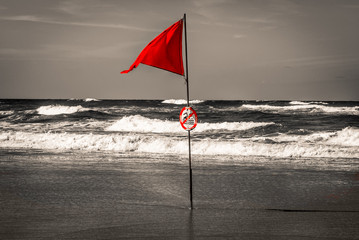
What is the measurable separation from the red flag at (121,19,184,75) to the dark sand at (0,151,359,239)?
86.5 inches

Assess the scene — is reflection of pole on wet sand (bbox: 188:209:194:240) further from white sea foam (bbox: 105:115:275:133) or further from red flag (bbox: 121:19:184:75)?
white sea foam (bbox: 105:115:275:133)

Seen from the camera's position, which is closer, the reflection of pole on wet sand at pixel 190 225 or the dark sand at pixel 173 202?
the reflection of pole on wet sand at pixel 190 225

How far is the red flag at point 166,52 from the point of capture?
5.74m

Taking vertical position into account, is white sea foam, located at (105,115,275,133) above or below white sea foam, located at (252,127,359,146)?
above

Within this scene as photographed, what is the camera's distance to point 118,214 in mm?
5801

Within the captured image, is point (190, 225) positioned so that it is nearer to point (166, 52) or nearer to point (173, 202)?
point (173, 202)

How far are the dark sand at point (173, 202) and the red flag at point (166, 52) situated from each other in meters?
2.20

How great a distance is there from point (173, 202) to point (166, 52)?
8.32 ft

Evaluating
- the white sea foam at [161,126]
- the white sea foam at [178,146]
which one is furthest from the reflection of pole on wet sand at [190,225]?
the white sea foam at [161,126]

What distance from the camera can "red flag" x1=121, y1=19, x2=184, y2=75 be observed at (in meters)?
5.74

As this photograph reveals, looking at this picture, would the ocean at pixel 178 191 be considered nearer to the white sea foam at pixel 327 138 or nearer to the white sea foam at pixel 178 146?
the white sea foam at pixel 178 146

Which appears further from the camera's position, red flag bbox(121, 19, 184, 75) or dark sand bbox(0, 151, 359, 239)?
red flag bbox(121, 19, 184, 75)

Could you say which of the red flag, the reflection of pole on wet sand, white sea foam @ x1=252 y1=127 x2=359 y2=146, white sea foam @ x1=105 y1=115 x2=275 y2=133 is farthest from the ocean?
white sea foam @ x1=105 y1=115 x2=275 y2=133

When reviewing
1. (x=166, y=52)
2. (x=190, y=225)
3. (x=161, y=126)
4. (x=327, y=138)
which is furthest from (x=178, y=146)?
(x=161, y=126)
